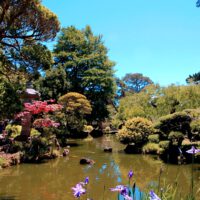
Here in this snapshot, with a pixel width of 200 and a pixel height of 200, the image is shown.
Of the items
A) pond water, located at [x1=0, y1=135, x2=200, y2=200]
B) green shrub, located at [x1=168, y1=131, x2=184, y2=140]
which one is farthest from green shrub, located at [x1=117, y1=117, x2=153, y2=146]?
green shrub, located at [x1=168, y1=131, x2=184, y2=140]

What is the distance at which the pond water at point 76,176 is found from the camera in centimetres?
636

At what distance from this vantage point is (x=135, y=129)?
12883 millimetres

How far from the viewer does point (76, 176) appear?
8.17 m

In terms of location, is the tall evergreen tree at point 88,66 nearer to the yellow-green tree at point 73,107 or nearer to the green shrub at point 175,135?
the yellow-green tree at point 73,107

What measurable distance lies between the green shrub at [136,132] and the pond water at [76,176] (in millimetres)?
1549

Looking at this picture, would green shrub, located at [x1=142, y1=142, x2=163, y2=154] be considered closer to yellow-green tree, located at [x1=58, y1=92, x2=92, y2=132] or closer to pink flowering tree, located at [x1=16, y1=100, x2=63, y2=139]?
pink flowering tree, located at [x1=16, y1=100, x2=63, y2=139]

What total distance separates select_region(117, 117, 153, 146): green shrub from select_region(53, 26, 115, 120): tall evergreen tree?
1037 centimetres

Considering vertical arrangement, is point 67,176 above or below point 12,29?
below

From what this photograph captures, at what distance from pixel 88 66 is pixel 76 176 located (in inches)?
670

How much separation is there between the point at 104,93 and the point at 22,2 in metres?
17.7

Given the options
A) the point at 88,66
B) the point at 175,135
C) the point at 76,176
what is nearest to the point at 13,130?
the point at 76,176

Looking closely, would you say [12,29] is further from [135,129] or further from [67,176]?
[135,129]

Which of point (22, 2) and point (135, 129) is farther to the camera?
point (135, 129)

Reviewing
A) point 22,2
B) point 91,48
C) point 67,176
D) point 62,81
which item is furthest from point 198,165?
point 91,48
